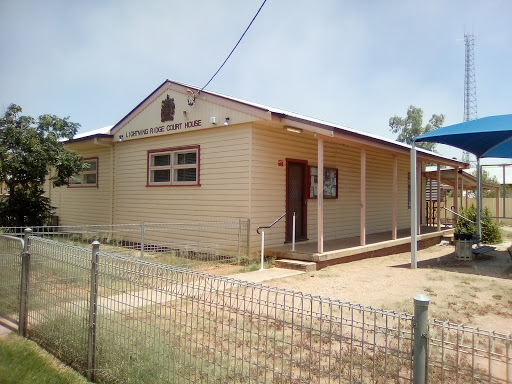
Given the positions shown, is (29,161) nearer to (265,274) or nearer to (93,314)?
(265,274)

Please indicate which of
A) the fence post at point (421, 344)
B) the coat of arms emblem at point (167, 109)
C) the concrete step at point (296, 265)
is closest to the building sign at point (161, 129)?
the coat of arms emblem at point (167, 109)

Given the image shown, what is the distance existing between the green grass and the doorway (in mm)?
7161

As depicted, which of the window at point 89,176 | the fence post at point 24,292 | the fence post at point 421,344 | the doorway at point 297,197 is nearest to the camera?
the fence post at point 421,344

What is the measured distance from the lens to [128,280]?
342cm

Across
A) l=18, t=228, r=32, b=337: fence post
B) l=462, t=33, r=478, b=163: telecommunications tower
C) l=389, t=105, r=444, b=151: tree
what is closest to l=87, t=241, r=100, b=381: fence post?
l=18, t=228, r=32, b=337: fence post

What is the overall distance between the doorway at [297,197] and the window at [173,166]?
2560 mm

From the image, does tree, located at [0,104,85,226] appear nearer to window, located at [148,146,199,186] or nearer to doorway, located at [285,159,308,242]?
window, located at [148,146,199,186]

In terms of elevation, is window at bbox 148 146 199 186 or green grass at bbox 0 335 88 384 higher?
window at bbox 148 146 199 186

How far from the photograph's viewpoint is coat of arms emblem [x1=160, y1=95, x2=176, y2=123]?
11508 mm

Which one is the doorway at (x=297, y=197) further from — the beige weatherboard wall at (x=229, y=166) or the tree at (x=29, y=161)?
the tree at (x=29, y=161)

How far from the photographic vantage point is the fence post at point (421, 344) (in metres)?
1.96

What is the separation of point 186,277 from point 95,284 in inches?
42.7

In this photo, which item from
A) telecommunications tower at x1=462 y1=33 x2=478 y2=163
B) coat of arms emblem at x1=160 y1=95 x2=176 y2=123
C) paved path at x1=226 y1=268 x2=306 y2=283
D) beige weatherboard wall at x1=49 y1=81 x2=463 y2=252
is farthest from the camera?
telecommunications tower at x1=462 y1=33 x2=478 y2=163

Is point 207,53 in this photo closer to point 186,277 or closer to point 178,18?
point 178,18
